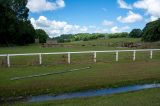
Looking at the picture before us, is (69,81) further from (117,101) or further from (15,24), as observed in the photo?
(15,24)

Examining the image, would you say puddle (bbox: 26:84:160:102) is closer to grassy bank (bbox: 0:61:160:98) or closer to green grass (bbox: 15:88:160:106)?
grassy bank (bbox: 0:61:160:98)

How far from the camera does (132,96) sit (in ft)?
38.0

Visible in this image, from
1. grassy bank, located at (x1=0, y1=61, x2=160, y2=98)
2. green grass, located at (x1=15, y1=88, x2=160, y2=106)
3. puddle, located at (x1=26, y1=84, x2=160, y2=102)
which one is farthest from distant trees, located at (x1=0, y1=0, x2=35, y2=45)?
green grass, located at (x1=15, y1=88, x2=160, y2=106)

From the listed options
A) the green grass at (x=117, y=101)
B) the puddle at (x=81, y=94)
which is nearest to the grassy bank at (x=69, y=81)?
the puddle at (x=81, y=94)

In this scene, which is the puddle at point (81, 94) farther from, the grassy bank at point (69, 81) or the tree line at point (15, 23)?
the tree line at point (15, 23)

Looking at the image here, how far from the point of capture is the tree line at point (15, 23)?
7600cm

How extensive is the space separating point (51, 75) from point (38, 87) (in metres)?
3.48

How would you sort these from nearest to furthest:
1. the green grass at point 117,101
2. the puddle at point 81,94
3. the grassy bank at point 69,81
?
the green grass at point 117,101, the puddle at point 81,94, the grassy bank at point 69,81

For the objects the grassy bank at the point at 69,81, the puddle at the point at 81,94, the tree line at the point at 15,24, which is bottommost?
the puddle at the point at 81,94

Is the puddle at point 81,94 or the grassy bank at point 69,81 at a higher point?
the grassy bank at point 69,81

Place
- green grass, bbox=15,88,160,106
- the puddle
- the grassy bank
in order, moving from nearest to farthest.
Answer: green grass, bbox=15,88,160,106 → the puddle → the grassy bank

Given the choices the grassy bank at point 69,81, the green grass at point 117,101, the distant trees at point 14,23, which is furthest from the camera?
the distant trees at point 14,23

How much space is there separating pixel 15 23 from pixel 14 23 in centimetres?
64

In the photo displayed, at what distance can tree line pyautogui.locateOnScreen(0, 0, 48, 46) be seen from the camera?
2992 inches
